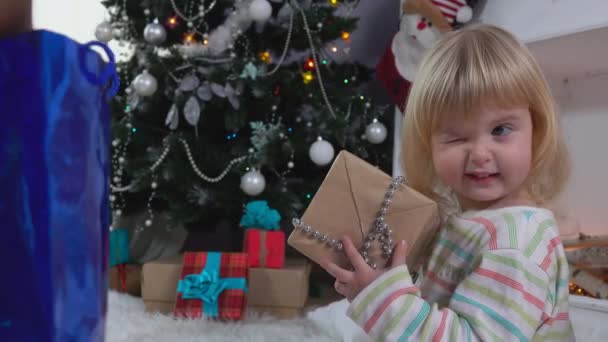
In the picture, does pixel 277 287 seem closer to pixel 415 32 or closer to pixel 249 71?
pixel 249 71

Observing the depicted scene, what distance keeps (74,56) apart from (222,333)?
854mm

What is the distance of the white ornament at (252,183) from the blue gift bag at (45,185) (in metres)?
0.96

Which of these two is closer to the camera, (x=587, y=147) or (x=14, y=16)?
(x=14, y=16)

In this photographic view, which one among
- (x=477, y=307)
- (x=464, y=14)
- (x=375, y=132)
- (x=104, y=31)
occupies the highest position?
(x=464, y=14)

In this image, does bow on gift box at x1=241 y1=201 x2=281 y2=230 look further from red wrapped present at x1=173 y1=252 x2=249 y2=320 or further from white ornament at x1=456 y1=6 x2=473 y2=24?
white ornament at x1=456 y1=6 x2=473 y2=24

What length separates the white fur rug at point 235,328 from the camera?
43.8 inches

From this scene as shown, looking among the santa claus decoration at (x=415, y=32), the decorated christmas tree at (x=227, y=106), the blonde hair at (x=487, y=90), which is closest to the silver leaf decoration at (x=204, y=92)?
the decorated christmas tree at (x=227, y=106)

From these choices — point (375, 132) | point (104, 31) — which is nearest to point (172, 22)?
point (104, 31)

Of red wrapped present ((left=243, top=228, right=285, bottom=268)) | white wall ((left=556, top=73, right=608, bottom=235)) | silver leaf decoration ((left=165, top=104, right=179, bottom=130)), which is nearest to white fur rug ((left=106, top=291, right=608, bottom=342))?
A: red wrapped present ((left=243, top=228, right=285, bottom=268))

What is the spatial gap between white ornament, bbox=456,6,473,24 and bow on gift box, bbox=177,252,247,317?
0.94 meters

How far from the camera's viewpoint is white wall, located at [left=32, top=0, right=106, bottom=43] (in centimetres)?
186

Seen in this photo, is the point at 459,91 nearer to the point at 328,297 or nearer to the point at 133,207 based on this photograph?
the point at 328,297

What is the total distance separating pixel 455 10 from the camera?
1.47 meters

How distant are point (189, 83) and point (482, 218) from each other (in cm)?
101
